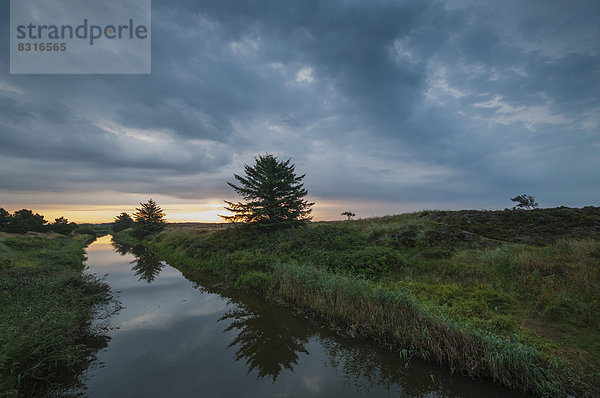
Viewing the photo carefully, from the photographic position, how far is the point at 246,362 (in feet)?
23.1

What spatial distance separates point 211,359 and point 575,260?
15843mm

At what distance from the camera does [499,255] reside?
1201 centimetres

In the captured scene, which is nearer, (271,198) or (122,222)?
(271,198)

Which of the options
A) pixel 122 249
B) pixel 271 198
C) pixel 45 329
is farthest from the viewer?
pixel 122 249

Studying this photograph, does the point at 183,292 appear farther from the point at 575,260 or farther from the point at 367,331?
the point at 575,260

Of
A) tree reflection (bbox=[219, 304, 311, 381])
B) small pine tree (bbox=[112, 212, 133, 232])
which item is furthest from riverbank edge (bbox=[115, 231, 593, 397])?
small pine tree (bbox=[112, 212, 133, 232])

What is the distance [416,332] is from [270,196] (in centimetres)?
1777

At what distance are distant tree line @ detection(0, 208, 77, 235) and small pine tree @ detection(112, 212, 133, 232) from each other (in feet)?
123

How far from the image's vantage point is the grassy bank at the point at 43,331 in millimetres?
5102

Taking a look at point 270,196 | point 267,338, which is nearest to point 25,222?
point 270,196

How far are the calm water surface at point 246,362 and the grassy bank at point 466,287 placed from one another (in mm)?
719

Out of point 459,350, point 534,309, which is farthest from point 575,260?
point 459,350

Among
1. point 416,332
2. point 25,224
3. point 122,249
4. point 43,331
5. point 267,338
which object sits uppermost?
point 25,224

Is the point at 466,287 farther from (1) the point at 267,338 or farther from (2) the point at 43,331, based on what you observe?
(2) the point at 43,331
